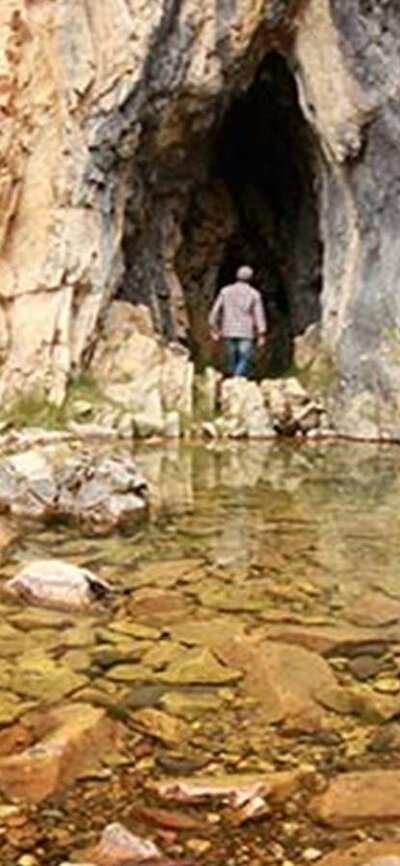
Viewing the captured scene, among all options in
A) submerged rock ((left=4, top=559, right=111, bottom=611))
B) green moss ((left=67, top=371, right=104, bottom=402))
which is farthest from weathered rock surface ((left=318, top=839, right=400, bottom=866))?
green moss ((left=67, top=371, right=104, bottom=402))

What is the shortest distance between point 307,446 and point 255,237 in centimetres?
740

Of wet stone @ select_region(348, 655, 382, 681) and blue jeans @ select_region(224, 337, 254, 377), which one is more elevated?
blue jeans @ select_region(224, 337, 254, 377)

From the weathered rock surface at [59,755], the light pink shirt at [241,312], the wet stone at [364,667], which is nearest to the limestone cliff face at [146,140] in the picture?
the light pink shirt at [241,312]

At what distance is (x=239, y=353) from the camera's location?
17219 millimetres

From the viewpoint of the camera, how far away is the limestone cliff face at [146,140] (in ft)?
51.6

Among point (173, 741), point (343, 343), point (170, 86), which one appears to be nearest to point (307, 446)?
point (343, 343)

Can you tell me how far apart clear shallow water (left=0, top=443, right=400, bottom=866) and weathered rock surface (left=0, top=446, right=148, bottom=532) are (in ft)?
0.93

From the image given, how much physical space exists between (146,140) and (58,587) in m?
11.6

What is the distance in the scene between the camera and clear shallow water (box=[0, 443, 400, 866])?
427 centimetres

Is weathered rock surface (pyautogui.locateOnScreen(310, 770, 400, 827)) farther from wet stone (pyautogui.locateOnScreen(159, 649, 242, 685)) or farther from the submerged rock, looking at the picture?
the submerged rock

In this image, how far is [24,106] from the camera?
1584cm

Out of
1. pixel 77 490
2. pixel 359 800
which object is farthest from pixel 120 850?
pixel 77 490

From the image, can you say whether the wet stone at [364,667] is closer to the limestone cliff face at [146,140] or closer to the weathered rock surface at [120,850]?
the weathered rock surface at [120,850]

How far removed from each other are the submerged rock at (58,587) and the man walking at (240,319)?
10.4 meters
